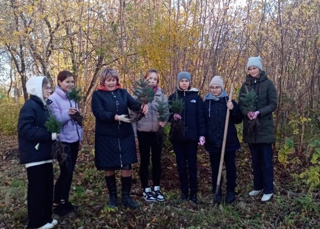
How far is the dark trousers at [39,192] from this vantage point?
162 inches

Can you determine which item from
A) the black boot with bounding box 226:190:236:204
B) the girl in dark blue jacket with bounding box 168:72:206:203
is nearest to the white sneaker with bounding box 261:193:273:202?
the black boot with bounding box 226:190:236:204

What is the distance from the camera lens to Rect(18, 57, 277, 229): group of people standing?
4125mm

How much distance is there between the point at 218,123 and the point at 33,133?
8.22 ft

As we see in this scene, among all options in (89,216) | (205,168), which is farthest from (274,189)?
(89,216)

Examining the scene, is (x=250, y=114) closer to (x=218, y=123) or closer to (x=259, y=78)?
(x=218, y=123)

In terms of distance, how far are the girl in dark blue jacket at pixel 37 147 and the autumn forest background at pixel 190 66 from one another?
528mm

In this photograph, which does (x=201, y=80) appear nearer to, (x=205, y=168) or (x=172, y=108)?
(x=205, y=168)

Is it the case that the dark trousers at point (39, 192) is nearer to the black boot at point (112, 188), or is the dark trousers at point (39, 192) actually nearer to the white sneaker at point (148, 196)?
the black boot at point (112, 188)

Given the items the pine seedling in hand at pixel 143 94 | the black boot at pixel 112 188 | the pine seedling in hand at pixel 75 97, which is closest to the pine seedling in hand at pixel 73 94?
the pine seedling in hand at pixel 75 97

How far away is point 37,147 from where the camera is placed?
13.3 feet

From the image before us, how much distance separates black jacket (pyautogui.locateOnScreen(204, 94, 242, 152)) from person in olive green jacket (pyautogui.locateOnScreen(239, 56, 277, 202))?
0.18 m

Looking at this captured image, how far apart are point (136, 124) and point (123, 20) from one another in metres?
3.85

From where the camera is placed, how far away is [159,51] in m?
6.96

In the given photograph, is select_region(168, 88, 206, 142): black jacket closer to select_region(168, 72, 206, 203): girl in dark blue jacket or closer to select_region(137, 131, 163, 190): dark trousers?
select_region(168, 72, 206, 203): girl in dark blue jacket
